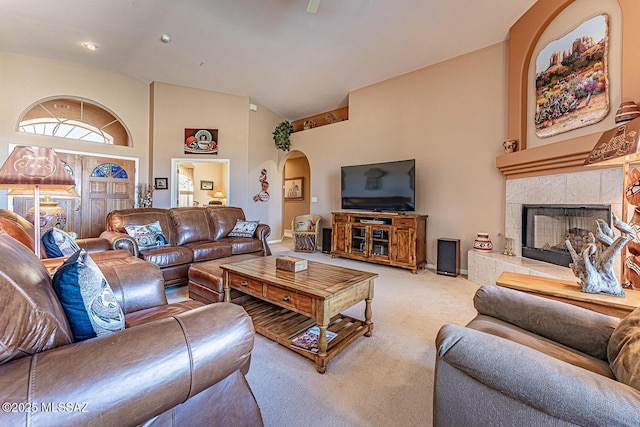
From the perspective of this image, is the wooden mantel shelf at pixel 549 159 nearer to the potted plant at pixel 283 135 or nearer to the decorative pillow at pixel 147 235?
the potted plant at pixel 283 135

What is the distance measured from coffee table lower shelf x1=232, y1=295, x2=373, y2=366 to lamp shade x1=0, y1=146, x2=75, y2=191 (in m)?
1.61

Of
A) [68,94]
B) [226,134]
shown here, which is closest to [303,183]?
[226,134]

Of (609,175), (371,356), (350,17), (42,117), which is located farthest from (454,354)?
(42,117)

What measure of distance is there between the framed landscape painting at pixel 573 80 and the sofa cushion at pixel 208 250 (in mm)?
4239

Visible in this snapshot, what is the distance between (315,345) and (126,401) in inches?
53.4

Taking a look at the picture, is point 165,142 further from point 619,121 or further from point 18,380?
point 619,121

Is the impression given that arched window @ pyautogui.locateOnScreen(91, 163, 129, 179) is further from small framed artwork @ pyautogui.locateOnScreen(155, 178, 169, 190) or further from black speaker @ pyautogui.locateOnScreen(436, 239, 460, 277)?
black speaker @ pyautogui.locateOnScreen(436, 239, 460, 277)

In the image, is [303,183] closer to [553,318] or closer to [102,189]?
[102,189]

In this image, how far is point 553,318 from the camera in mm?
1260

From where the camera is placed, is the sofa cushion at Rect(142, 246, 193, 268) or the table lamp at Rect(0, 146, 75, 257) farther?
the sofa cushion at Rect(142, 246, 193, 268)

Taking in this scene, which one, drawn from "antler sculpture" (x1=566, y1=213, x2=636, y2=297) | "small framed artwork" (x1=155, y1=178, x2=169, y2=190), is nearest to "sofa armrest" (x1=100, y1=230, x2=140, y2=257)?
"small framed artwork" (x1=155, y1=178, x2=169, y2=190)

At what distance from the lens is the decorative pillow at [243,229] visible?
425 centimetres

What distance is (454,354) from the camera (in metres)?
0.91

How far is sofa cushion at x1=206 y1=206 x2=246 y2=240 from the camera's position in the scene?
4238 millimetres
